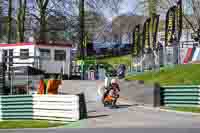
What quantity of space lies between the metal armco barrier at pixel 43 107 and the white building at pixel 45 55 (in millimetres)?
18972

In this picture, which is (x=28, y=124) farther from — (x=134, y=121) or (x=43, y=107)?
(x=134, y=121)

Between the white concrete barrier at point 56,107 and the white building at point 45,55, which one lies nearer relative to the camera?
the white concrete barrier at point 56,107

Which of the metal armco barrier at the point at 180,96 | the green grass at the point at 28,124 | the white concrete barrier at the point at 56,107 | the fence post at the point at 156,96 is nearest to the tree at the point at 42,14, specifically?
the metal armco barrier at the point at 180,96

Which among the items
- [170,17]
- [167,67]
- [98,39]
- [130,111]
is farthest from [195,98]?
[98,39]

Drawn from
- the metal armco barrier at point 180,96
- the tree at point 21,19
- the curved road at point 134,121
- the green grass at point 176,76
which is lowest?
the curved road at point 134,121

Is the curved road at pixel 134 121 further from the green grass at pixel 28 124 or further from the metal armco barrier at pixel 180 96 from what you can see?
the metal armco barrier at pixel 180 96

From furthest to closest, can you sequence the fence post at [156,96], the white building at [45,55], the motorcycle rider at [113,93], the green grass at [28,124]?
1. the white building at [45,55]
2. the fence post at [156,96]
3. the motorcycle rider at [113,93]
4. the green grass at [28,124]

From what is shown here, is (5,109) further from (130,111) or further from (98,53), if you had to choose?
(98,53)

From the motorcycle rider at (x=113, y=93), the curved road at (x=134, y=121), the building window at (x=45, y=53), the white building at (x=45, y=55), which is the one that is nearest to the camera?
the curved road at (x=134, y=121)

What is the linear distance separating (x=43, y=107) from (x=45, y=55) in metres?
22.5

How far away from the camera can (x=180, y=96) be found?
78.6 feet

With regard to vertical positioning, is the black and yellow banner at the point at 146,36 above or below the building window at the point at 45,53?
above

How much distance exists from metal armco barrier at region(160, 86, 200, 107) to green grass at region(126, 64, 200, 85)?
240 inches

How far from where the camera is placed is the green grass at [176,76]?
31312 mm
